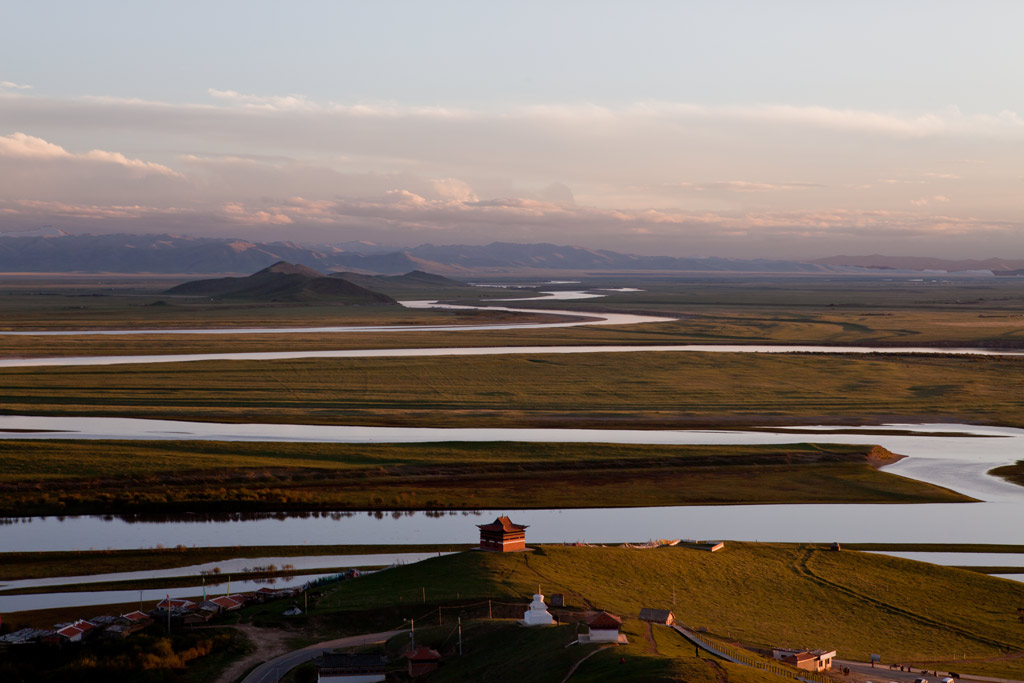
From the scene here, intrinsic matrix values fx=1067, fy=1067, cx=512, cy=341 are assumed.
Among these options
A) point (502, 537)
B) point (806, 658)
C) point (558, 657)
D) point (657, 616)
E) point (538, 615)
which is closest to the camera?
point (558, 657)

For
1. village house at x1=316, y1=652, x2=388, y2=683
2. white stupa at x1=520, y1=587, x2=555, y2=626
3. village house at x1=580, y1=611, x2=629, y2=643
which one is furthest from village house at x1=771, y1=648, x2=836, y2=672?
village house at x1=316, y1=652, x2=388, y2=683

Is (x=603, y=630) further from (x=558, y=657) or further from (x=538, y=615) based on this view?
(x=538, y=615)

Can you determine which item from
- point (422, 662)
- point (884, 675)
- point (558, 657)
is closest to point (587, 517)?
point (422, 662)

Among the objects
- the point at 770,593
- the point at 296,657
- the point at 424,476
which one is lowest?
the point at 770,593

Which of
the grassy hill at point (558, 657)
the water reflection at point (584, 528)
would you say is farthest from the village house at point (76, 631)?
the water reflection at point (584, 528)

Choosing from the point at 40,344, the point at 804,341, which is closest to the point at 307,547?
the point at 40,344

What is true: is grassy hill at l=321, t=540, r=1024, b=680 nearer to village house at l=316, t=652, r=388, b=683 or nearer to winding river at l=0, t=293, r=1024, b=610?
village house at l=316, t=652, r=388, b=683

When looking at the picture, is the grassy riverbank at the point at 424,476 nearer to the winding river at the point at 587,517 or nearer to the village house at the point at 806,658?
the winding river at the point at 587,517

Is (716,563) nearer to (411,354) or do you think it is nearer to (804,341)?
(411,354)
